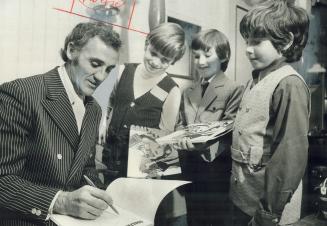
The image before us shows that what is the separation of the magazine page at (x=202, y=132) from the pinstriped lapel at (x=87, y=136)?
0.17 meters

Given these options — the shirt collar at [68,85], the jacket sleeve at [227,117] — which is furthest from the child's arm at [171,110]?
the shirt collar at [68,85]

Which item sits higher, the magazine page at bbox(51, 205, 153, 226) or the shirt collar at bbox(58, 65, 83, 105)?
the shirt collar at bbox(58, 65, 83, 105)

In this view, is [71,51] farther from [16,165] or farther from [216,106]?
[216,106]

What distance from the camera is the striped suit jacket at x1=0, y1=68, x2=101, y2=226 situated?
643mm

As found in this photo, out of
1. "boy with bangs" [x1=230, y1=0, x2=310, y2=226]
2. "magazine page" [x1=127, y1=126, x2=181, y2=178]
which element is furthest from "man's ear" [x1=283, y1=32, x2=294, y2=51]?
"magazine page" [x1=127, y1=126, x2=181, y2=178]

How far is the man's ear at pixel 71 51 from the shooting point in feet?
2.44

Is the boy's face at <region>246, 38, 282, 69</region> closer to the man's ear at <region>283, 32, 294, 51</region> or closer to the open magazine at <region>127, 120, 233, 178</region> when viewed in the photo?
the man's ear at <region>283, 32, 294, 51</region>

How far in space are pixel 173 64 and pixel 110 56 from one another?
176 millimetres

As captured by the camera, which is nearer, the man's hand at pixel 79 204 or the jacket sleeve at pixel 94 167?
the man's hand at pixel 79 204

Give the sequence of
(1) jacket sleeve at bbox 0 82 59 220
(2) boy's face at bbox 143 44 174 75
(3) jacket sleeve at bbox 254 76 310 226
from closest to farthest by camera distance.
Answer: (1) jacket sleeve at bbox 0 82 59 220 → (3) jacket sleeve at bbox 254 76 310 226 → (2) boy's face at bbox 143 44 174 75

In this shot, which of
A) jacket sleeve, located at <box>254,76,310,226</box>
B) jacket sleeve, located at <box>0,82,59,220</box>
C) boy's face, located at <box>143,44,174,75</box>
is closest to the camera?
jacket sleeve, located at <box>0,82,59,220</box>

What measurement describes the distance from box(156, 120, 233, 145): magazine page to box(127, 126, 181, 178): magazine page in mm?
18

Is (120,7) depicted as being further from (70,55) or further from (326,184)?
(326,184)

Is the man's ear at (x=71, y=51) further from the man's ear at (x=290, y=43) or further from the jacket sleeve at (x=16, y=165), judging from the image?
the man's ear at (x=290, y=43)
